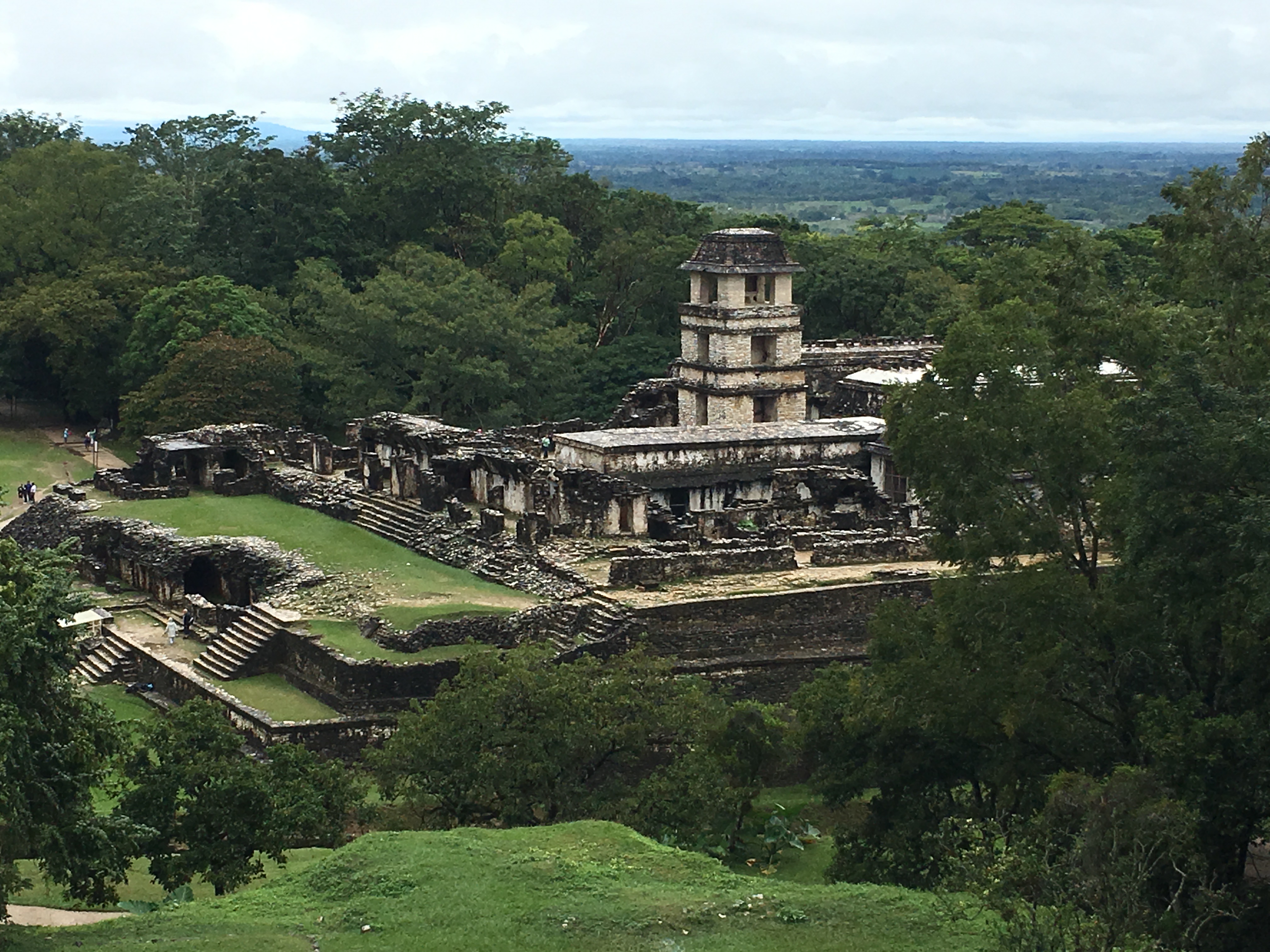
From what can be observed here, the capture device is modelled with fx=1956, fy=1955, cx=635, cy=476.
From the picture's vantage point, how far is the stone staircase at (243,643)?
33406 millimetres

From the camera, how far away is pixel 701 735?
2753 centimetres

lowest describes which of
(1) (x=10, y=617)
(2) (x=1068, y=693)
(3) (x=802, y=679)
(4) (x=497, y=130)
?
(3) (x=802, y=679)

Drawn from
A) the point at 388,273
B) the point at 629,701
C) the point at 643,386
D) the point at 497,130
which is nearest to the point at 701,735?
the point at 629,701

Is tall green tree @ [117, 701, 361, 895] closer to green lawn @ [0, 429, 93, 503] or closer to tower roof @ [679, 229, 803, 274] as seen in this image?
tower roof @ [679, 229, 803, 274]

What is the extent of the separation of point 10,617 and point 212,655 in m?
14.9

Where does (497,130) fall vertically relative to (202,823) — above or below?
above

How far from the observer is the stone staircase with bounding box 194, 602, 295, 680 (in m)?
33.4

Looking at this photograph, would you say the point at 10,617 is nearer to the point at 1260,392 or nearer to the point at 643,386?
the point at 1260,392

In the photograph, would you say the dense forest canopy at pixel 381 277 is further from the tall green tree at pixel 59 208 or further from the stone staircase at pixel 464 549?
the stone staircase at pixel 464 549

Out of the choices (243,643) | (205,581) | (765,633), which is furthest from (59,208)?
(765,633)

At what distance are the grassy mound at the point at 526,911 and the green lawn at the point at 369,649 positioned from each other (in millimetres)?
8900

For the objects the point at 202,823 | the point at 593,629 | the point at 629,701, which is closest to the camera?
the point at 202,823

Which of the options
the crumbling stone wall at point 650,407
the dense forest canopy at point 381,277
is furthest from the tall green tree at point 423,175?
the crumbling stone wall at point 650,407

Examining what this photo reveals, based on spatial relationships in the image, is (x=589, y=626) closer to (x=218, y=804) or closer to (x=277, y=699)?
(x=277, y=699)
